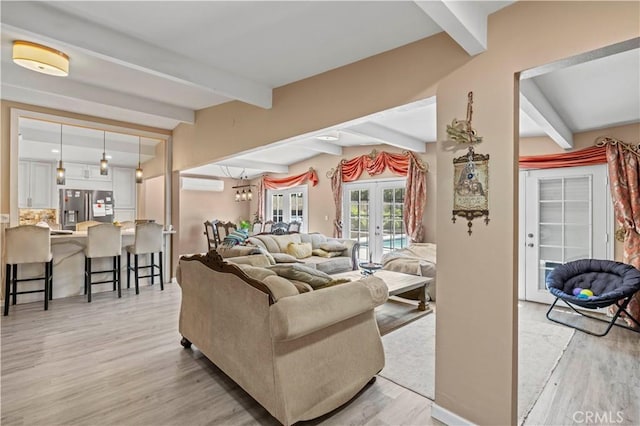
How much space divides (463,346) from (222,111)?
4012mm

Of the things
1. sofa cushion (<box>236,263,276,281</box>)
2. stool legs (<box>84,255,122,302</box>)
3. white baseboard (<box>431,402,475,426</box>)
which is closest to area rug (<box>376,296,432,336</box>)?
white baseboard (<box>431,402,475,426</box>)

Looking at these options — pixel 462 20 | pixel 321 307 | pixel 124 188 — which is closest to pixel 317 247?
pixel 321 307

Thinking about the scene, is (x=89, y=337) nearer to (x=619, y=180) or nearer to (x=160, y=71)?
(x=160, y=71)

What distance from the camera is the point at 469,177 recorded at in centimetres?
191

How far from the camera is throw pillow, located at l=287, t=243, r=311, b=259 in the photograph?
19.5 feet

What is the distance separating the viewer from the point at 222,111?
440cm

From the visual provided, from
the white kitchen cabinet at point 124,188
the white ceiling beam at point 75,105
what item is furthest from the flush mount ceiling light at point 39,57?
the white kitchen cabinet at point 124,188

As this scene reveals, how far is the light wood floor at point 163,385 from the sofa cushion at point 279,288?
2.73ft

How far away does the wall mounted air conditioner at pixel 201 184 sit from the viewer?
28.0 feet

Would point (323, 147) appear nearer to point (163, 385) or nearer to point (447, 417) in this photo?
point (163, 385)

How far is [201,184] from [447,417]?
8.22 meters

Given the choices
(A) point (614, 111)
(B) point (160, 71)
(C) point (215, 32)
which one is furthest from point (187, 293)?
(A) point (614, 111)

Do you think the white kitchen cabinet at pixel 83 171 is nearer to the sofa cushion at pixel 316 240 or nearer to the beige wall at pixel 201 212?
the beige wall at pixel 201 212

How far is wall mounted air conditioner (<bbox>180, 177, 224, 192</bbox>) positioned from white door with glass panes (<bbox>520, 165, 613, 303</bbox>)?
744 centimetres
